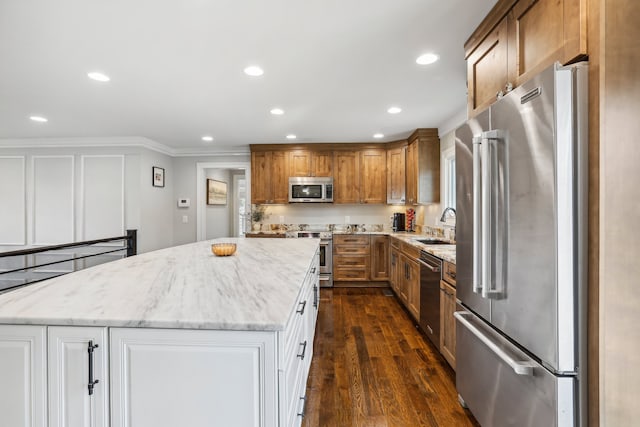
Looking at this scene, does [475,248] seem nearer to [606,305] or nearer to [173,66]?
[606,305]

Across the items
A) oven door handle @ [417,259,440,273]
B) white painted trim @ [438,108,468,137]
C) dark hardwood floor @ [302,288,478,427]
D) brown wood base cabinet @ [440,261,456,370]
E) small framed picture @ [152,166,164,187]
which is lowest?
dark hardwood floor @ [302,288,478,427]

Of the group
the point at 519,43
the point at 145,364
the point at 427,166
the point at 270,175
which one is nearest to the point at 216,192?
the point at 270,175

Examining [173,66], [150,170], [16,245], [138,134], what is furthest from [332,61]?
[16,245]

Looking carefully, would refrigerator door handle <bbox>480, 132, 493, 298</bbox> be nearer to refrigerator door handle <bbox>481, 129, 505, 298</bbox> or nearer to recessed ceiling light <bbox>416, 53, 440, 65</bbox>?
refrigerator door handle <bbox>481, 129, 505, 298</bbox>

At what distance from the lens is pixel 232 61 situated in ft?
7.93

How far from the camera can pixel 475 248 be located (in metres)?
1.53

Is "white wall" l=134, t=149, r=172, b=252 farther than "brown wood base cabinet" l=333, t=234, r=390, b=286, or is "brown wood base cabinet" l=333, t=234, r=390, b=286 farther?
"white wall" l=134, t=149, r=172, b=252

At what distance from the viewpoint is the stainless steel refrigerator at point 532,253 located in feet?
3.54

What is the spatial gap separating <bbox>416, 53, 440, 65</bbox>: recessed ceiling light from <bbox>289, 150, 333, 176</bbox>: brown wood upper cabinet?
291 cm

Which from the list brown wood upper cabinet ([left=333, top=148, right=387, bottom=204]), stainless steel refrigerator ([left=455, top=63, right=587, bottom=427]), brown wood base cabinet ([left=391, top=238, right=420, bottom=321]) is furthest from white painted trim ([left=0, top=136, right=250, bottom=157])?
stainless steel refrigerator ([left=455, top=63, right=587, bottom=427])

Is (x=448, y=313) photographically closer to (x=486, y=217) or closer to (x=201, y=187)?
(x=486, y=217)

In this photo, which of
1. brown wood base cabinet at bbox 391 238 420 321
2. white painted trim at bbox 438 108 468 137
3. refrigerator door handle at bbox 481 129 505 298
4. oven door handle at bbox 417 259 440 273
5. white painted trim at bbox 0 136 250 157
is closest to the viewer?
refrigerator door handle at bbox 481 129 505 298

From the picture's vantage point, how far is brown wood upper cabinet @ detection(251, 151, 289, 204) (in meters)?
5.32

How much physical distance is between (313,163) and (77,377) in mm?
4534
